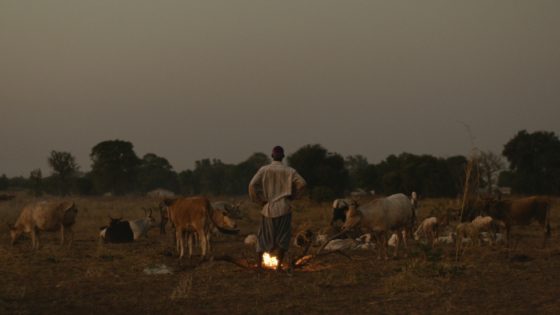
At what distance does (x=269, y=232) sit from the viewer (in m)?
10.6

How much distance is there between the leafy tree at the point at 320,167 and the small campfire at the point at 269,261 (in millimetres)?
27662

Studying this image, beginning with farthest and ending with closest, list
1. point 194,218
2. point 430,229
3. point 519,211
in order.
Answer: point 430,229
point 519,211
point 194,218

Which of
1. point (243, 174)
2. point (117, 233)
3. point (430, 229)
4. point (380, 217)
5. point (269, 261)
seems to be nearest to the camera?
point (269, 261)

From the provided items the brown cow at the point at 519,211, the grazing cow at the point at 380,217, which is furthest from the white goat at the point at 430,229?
the grazing cow at the point at 380,217

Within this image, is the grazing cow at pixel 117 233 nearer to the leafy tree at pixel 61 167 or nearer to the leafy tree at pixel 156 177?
the leafy tree at pixel 61 167

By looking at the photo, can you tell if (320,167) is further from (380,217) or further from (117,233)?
(380,217)

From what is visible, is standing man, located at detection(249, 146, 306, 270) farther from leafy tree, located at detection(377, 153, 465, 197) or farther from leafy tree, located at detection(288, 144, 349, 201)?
→ leafy tree, located at detection(377, 153, 465, 197)

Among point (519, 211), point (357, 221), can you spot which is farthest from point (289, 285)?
point (519, 211)

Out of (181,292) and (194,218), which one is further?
(194,218)

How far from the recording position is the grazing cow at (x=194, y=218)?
525 inches

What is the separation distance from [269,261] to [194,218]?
293 cm

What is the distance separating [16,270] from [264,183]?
189 inches

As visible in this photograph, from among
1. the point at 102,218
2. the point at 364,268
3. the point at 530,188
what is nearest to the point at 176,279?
the point at 364,268

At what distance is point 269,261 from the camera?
11.0m
